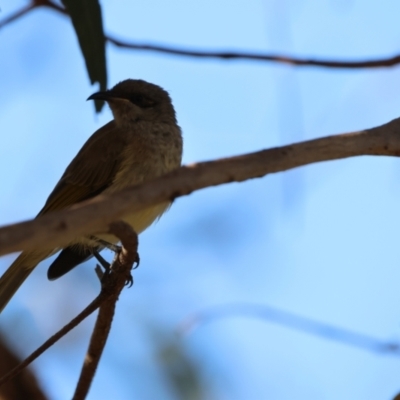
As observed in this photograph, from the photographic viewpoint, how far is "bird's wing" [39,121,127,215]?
14.5 ft

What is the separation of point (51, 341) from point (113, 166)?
2070 mm

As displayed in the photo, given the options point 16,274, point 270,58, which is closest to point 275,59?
point 270,58

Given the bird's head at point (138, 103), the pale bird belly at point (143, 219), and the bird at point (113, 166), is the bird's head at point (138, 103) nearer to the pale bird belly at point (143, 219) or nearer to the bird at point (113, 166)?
the bird at point (113, 166)

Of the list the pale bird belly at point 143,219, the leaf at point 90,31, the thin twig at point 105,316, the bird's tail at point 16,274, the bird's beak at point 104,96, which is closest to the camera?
the thin twig at point 105,316

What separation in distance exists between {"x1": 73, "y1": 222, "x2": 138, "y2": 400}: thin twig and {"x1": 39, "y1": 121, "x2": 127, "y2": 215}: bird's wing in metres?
1.44

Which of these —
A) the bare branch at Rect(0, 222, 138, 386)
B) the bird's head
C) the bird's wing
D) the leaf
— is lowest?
the bare branch at Rect(0, 222, 138, 386)

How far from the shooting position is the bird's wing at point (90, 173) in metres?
4.43

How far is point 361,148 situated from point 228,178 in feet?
1.83

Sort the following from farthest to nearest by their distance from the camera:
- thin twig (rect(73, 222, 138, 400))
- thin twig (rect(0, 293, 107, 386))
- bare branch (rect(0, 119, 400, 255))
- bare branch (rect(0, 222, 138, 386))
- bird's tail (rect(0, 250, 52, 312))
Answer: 1. bird's tail (rect(0, 250, 52, 312))
2. thin twig (rect(73, 222, 138, 400))
3. bare branch (rect(0, 222, 138, 386))
4. thin twig (rect(0, 293, 107, 386))
5. bare branch (rect(0, 119, 400, 255))

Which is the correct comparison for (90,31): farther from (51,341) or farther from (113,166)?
(51,341)

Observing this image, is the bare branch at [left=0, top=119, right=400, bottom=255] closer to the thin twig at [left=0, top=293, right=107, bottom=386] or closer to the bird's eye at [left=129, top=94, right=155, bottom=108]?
the thin twig at [left=0, top=293, right=107, bottom=386]

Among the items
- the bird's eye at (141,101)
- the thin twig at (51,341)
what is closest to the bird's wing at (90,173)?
the bird's eye at (141,101)

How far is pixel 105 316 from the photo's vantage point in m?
2.84

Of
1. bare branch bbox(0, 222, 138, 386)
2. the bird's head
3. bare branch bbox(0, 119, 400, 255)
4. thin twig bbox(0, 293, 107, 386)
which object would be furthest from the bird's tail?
bare branch bbox(0, 119, 400, 255)
